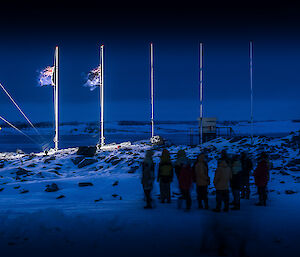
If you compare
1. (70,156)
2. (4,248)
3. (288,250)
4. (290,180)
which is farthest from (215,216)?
(70,156)

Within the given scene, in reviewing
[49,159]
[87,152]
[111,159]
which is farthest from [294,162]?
[49,159]

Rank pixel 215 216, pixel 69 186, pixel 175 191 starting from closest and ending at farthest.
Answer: pixel 215 216 → pixel 175 191 → pixel 69 186

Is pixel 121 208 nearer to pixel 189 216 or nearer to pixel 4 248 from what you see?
pixel 189 216

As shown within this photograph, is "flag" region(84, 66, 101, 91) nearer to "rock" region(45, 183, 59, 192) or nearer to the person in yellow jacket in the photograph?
"rock" region(45, 183, 59, 192)

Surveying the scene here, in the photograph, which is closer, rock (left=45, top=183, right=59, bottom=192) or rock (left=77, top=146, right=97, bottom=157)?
rock (left=45, top=183, right=59, bottom=192)

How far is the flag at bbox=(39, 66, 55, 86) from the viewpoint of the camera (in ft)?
91.5

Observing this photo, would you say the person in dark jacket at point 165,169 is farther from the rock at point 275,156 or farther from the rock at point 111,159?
the rock at point 111,159

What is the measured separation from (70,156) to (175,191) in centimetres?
1207

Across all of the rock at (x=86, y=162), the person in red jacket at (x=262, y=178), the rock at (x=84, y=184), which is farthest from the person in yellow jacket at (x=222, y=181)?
the rock at (x=86, y=162)

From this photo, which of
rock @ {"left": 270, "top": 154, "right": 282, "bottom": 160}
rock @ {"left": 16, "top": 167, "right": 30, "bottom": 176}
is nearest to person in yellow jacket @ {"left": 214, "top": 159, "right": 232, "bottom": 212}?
rock @ {"left": 270, "top": 154, "right": 282, "bottom": 160}

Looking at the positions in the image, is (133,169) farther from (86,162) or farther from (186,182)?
(186,182)

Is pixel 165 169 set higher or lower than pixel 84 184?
higher

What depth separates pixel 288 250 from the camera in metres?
7.25

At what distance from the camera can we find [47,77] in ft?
92.0
